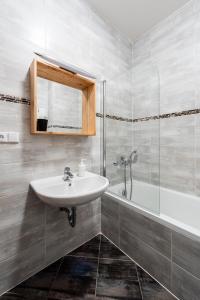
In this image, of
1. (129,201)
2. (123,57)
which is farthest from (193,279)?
(123,57)

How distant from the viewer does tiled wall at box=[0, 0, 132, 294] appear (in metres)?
1.11

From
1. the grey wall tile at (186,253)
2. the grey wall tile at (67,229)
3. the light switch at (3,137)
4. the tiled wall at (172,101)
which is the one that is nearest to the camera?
the grey wall tile at (186,253)

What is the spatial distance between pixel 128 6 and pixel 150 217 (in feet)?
7.06

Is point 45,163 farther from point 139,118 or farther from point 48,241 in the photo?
point 139,118

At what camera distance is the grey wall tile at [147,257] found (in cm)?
111

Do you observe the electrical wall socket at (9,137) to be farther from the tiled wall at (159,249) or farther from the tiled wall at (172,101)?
the tiled wall at (172,101)

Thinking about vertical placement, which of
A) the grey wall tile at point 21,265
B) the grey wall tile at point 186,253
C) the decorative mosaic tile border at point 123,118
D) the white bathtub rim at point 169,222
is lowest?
the grey wall tile at point 21,265

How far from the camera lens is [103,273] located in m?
1.27

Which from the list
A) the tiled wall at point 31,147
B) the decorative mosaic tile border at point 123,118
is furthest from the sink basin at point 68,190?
the decorative mosaic tile border at point 123,118

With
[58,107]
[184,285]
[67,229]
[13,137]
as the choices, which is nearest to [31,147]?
[13,137]

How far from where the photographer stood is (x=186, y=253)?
98cm

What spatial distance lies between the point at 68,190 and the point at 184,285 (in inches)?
40.7

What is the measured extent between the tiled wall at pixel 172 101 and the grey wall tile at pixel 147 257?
572mm

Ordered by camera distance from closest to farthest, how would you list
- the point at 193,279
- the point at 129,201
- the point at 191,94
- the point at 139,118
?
1. the point at 193,279
2. the point at 129,201
3. the point at 191,94
4. the point at 139,118
